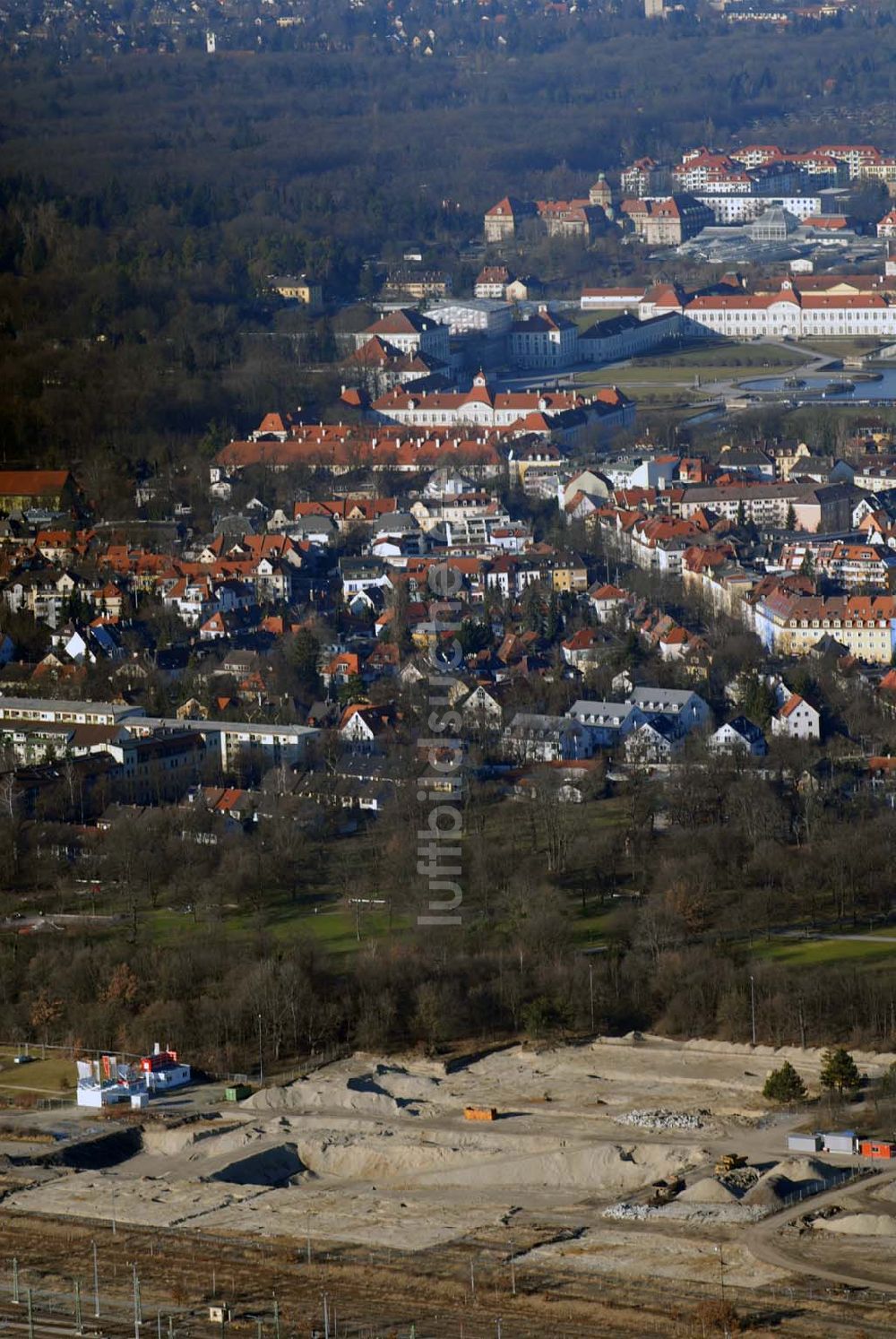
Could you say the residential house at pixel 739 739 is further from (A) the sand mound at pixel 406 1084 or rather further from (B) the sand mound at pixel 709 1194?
(B) the sand mound at pixel 709 1194

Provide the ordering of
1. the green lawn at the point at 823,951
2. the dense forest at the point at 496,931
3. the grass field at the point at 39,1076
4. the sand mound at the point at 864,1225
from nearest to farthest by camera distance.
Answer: the sand mound at the point at 864,1225 → the grass field at the point at 39,1076 → the dense forest at the point at 496,931 → the green lawn at the point at 823,951

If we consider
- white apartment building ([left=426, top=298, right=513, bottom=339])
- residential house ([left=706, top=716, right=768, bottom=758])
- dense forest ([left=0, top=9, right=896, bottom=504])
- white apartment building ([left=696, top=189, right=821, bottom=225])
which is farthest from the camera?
white apartment building ([left=696, top=189, right=821, bottom=225])

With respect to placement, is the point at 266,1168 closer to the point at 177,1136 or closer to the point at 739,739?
the point at 177,1136

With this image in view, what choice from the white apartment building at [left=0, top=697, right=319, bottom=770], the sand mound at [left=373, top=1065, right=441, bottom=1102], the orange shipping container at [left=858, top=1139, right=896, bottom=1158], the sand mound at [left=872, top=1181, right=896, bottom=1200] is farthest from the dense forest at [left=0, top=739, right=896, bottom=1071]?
the sand mound at [left=872, top=1181, right=896, bottom=1200]

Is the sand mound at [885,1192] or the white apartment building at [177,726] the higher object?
the white apartment building at [177,726]

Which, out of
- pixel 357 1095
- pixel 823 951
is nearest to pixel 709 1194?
pixel 357 1095

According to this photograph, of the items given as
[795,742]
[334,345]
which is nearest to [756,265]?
[334,345]

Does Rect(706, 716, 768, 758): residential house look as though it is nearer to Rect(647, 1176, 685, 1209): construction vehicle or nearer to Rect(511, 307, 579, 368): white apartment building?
Rect(647, 1176, 685, 1209): construction vehicle

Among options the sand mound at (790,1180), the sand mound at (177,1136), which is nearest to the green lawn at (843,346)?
the sand mound at (177,1136)
